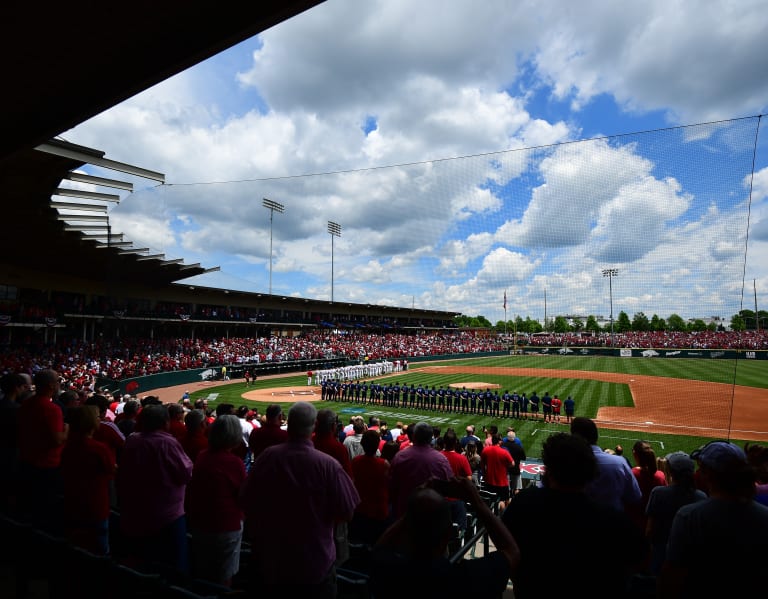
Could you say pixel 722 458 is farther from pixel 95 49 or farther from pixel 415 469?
pixel 95 49

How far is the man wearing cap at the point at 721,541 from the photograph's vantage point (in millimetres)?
2141

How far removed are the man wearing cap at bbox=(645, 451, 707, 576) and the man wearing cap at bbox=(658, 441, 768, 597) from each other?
115 cm

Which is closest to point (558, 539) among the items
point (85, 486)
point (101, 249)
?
point (85, 486)

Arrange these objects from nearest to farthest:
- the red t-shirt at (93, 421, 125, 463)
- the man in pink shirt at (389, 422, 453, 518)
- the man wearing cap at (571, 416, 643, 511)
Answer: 1. the man wearing cap at (571, 416, 643, 511)
2. the man in pink shirt at (389, 422, 453, 518)
3. the red t-shirt at (93, 421, 125, 463)

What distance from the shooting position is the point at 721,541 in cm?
220

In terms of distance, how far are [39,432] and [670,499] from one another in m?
5.96

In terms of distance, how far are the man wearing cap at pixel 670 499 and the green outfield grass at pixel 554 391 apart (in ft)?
12.4

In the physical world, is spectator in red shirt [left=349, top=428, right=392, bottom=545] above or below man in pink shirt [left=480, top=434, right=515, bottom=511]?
above

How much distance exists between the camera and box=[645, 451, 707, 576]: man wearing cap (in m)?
3.38

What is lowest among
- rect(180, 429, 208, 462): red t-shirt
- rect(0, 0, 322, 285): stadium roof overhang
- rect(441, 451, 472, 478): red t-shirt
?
rect(441, 451, 472, 478): red t-shirt

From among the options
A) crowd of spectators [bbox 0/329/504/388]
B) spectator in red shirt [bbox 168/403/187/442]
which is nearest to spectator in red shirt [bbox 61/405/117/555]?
spectator in red shirt [bbox 168/403/187/442]

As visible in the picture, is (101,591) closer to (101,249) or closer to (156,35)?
(156,35)

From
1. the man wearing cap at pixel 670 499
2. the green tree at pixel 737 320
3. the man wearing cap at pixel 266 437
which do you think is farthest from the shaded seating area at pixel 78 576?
the green tree at pixel 737 320

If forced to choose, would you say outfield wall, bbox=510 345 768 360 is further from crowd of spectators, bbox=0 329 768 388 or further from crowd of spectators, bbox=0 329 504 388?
crowd of spectators, bbox=0 329 504 388
